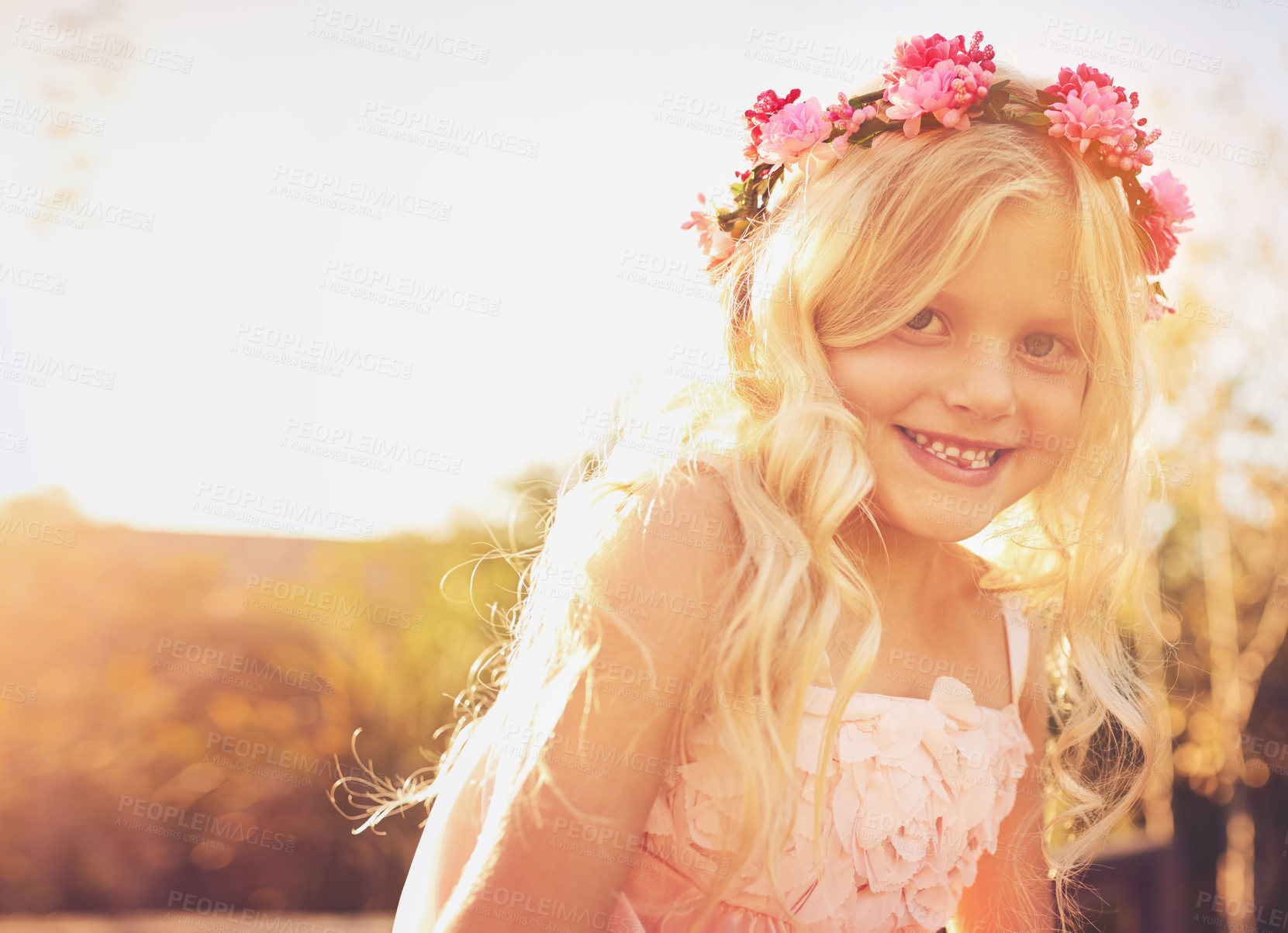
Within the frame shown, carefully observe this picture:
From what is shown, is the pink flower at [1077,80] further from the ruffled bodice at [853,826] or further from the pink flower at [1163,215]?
the ruffled bodice at [853,826]

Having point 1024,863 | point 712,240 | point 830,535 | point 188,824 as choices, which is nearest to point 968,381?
point 830,535

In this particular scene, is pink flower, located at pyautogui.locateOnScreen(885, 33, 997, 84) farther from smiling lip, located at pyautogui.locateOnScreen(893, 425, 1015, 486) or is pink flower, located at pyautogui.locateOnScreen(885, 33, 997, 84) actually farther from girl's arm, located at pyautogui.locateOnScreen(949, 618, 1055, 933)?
girl's arm, located at pyautogui.locateOnScreen(949, 618, 1055, 933)

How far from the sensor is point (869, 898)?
135 cm

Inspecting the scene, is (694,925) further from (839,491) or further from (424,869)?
(839,491)

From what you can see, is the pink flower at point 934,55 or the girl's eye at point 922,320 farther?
the pink flower at point 934,55

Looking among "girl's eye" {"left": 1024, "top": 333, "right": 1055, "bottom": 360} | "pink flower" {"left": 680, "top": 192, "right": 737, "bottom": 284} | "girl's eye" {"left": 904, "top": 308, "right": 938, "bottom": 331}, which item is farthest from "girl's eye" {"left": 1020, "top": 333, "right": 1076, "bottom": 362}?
"pink flower" {"left": 680, "top": 192, "right": 737, "bottom": 284}

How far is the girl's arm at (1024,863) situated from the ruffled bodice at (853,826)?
0.28m

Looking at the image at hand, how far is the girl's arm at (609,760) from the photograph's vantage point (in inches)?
43.1

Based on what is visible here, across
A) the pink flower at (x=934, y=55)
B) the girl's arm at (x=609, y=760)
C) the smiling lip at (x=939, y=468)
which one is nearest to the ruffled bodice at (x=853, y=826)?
the girl's arm at (x=609, y=760)

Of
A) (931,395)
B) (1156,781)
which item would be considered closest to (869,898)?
(931,395)

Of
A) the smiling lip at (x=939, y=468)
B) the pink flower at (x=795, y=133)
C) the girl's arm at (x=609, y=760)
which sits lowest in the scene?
the girl's arm at (x=609, y=760)

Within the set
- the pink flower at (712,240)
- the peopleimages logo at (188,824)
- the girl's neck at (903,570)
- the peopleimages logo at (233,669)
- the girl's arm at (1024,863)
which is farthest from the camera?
the peopleimages logo at (233,669)

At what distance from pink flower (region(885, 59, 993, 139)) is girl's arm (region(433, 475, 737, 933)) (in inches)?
30.7

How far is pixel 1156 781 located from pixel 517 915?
153 inches
